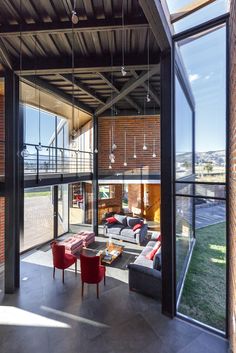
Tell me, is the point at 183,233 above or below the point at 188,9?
below

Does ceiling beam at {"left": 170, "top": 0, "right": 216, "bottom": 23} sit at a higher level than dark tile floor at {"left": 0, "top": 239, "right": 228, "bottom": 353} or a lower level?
higher

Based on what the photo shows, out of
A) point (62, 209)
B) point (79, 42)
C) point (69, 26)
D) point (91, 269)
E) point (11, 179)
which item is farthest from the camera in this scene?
point (62, 209)

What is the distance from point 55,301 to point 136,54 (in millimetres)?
5896

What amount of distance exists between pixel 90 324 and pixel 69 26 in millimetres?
5549

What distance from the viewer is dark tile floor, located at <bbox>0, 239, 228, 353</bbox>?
3.52 meters

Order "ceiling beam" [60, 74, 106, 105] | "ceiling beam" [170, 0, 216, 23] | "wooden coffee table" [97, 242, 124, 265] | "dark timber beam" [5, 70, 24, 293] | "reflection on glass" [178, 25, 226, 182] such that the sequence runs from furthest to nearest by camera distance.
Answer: "wooden coffee table" [97, 242, 124, 265]
"ceiling beam" [60, 74, 106, 105]
"dark timber beam" [5, 70, 24, 293]
"reflection on glass" [178, 25, 226, 182]
"ceiling beam" [170, 0, 216, 23]

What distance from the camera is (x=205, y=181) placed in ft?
13.4

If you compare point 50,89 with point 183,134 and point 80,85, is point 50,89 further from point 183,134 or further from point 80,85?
point 183,134

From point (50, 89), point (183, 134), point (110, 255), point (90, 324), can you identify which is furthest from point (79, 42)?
point (110, 255)

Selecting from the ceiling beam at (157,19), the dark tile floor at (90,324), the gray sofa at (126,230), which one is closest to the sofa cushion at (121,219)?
the gray sofa at (126,230)

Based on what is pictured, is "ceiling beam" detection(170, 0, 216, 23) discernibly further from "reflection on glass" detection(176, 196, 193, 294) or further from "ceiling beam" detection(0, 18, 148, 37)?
"reflection on glass" detection(176, 196, 193, 294)

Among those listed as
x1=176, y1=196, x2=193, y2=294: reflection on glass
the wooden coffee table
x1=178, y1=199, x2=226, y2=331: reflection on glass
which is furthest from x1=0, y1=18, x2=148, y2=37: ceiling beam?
the wooden coffee table

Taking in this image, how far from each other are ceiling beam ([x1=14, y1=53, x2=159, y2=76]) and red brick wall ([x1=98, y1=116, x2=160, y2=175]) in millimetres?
4764

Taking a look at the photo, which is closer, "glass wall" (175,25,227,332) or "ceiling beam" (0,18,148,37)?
"ceiling beam" (0,18,148,37)
